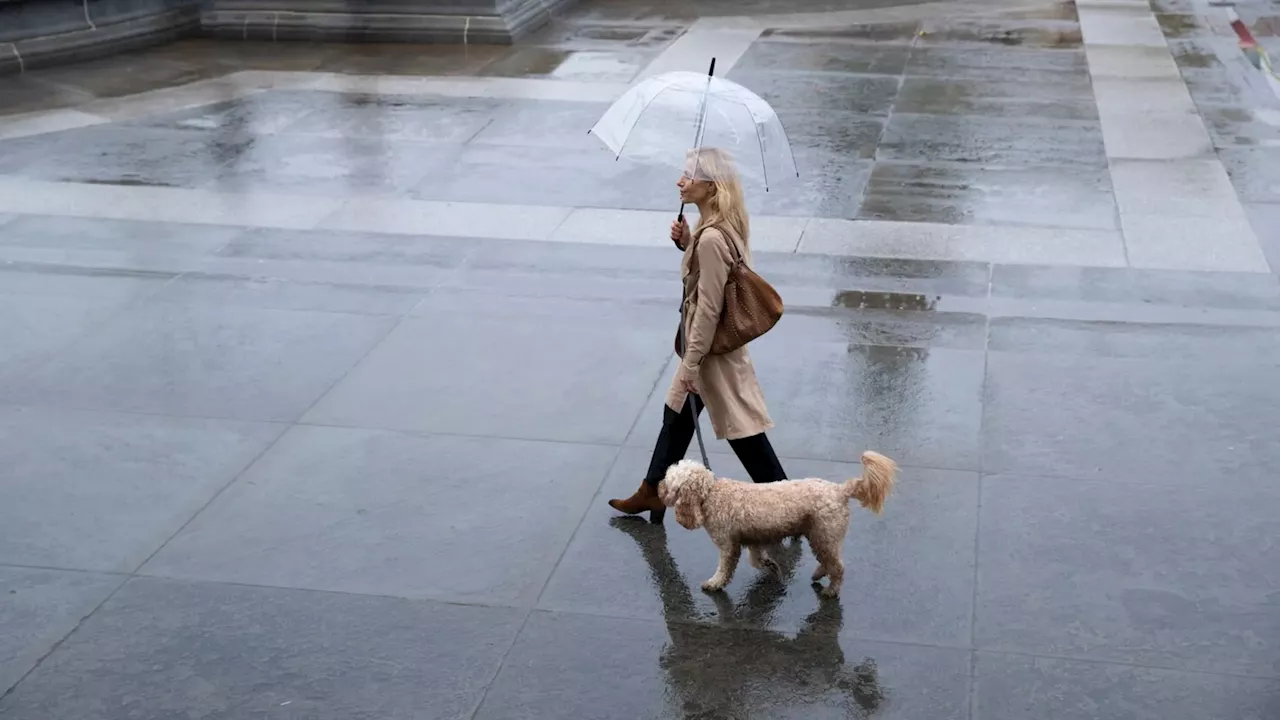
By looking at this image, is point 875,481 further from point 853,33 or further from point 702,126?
point 853,33

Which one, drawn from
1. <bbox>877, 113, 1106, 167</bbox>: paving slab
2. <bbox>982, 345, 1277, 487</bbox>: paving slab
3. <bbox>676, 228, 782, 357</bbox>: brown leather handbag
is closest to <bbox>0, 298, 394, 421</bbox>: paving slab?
<bbox>676, 228, 782, 357</bbox>: brown leather handbag

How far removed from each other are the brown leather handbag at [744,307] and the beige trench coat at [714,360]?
0.13 feet

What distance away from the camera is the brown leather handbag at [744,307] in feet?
19.5

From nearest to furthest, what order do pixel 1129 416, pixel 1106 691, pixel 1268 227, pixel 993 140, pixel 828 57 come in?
pixel 1106 691, pixel 1129 416, pixel 1268 227, pixel 993 140, pixel 828 57

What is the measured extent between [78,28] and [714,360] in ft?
44.5

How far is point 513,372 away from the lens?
821 cm

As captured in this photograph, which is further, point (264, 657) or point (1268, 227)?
point (1268, 227)

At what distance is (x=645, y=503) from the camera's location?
6.52 metres

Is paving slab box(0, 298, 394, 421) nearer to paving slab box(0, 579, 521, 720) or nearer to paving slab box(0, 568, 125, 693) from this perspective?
paving slab box(0, 568, 125, 693)

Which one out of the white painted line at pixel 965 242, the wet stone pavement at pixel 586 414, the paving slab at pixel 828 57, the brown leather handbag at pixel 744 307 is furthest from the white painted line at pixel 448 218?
the paving slab at pixel 828 57

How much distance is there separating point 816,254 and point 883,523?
3914 millimetres

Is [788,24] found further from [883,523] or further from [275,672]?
[275,672]

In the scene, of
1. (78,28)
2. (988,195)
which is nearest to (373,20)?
(78,28)

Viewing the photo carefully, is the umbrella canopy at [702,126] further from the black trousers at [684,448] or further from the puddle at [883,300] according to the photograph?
the puddle at [883,300]
